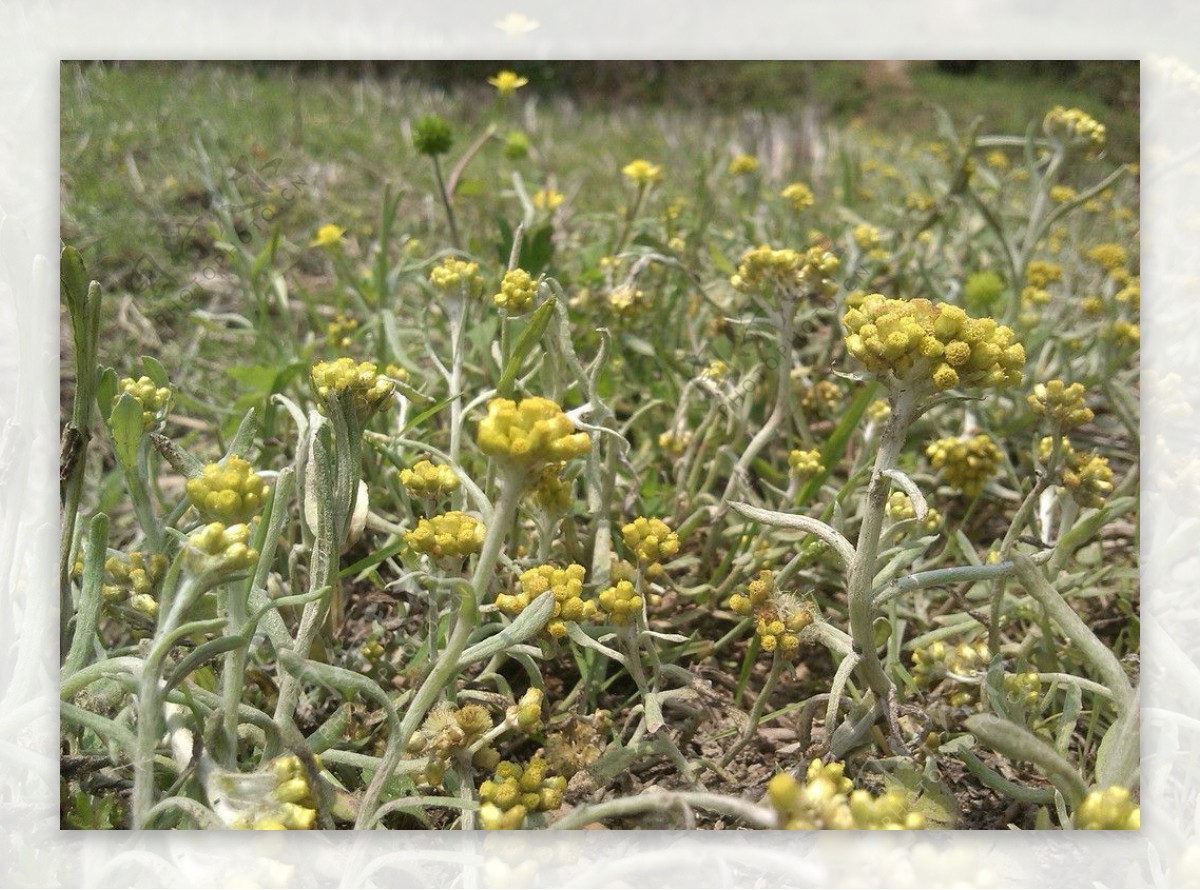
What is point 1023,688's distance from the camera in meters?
0.95

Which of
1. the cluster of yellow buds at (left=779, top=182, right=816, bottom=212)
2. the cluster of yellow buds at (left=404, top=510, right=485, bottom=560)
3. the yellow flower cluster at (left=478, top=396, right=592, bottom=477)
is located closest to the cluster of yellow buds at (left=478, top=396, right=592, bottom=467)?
the yellow flower cluster at (left=478, top=396, right=592, bottom=477)

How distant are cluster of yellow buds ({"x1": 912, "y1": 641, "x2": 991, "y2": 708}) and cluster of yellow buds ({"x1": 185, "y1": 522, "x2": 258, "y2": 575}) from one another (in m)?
0.71

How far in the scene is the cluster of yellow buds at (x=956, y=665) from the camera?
1.00 metres

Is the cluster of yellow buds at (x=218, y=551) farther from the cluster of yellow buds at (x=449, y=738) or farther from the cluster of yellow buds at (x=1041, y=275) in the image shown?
the cluster of yellow buds at (x=1041, y=275)

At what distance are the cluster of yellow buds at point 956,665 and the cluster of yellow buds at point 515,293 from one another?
2.01 feet

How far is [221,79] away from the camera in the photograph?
1.87m

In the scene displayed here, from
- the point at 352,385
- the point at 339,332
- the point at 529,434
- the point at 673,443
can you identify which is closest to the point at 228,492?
the point at 352,385

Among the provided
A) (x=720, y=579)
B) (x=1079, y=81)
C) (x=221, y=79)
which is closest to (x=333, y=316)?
(x=221, y=79)

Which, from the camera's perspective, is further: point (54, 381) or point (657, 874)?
point (54, 381)

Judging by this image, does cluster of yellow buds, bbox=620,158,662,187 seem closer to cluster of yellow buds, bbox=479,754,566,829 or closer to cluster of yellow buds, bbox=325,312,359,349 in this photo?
cluster of yellow buds, bbox=325,312,359,349

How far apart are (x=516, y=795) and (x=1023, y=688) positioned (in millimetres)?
530

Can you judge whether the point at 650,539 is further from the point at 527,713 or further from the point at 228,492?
the point at 228,492

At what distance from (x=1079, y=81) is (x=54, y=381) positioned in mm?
1450

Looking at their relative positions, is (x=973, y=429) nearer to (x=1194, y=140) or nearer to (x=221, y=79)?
(x=1194, y=140)
